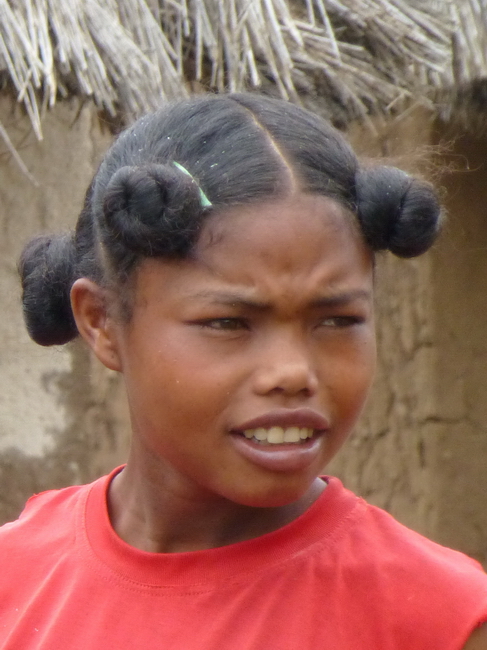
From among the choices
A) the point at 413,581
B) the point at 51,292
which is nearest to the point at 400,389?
the point at 51,292

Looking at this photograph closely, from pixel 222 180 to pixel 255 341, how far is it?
0.75 feet

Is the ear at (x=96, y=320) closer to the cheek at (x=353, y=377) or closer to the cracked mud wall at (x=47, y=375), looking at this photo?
the cheek at (x=353, y=377)

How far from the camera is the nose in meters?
1.25

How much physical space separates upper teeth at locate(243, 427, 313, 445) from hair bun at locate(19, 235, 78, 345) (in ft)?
1.84

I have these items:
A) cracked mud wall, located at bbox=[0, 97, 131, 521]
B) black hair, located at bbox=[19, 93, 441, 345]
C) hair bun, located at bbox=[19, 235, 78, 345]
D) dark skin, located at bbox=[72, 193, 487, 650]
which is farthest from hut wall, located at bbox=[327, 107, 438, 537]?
dark skin, located at bbox=[72, 193, 487, 650]

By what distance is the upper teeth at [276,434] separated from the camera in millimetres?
1287

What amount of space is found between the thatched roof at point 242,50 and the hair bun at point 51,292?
3.04ft

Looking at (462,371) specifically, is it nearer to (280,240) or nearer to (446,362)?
(446,362)

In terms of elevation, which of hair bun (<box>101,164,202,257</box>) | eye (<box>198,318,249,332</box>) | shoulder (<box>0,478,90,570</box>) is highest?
hair bun (<box>101,164,202,257</box>)

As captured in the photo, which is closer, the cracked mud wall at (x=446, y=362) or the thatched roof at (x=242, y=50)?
the thatched roof at (x=242, y=50)

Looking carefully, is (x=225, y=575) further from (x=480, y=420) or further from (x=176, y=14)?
(x=176, y=14)

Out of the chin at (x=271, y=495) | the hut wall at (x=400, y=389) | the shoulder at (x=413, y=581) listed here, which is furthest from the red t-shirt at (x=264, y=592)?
the hut wall at (x=400, y=389)

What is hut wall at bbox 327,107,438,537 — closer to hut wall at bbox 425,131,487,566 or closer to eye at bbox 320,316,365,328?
hut wall at bbox 425,131,487,566

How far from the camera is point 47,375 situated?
2.92m
